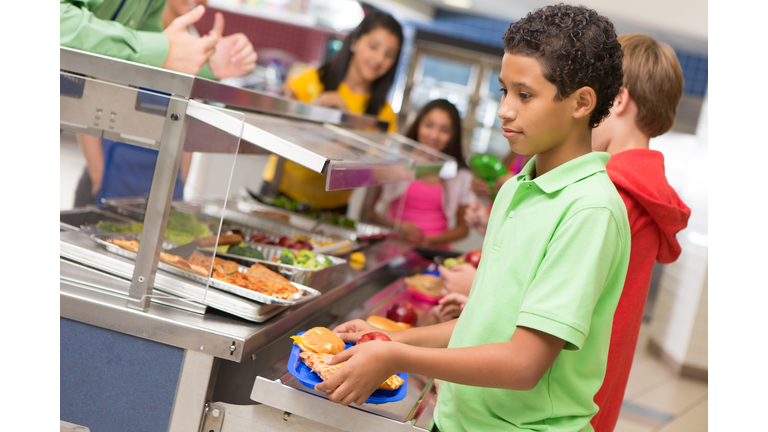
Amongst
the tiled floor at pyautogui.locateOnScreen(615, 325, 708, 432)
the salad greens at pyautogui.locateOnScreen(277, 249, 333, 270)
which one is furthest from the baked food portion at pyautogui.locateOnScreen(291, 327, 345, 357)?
the tiled floor at pyautogui.locateOnScreen(615, 325, 708, 432)

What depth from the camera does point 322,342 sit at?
1310mm

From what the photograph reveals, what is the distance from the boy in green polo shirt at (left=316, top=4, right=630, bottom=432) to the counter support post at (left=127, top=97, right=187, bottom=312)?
0.56 metres

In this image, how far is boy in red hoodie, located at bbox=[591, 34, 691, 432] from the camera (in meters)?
1.48

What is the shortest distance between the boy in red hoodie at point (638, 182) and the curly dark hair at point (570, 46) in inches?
18.5

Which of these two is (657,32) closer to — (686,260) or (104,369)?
(686,260)

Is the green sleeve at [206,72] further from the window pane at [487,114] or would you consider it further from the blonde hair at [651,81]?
the window pane at [487,114]

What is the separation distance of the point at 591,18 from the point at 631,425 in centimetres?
360

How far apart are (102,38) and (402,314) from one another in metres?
1.18

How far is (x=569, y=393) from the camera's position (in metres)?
1.12

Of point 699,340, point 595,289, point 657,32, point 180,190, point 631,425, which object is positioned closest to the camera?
point 595,289

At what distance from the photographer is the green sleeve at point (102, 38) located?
150cm

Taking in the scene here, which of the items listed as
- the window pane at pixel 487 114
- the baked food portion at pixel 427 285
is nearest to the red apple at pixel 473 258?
the baked food portion at pixel 427 285

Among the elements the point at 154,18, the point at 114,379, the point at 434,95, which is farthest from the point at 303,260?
the point at 434,95
